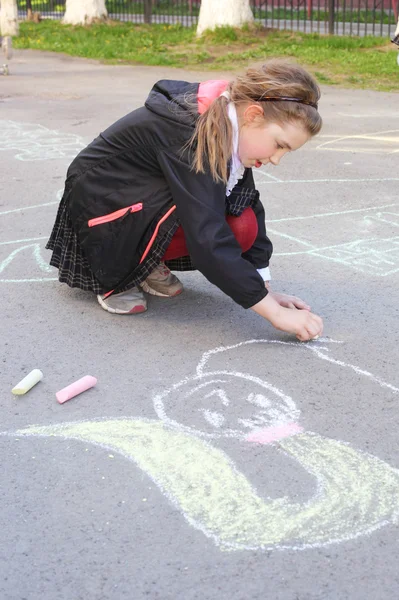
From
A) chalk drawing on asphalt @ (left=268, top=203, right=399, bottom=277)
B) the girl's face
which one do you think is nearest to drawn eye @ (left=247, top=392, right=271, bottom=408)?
the girl's face

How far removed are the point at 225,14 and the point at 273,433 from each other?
12395 mm

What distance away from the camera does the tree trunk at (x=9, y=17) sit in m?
16.8

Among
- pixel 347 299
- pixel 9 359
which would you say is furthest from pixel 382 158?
pixel 9 359

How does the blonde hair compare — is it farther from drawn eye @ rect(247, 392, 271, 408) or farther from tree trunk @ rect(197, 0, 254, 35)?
tree trunk @ rect(197, 0, 254, 35)

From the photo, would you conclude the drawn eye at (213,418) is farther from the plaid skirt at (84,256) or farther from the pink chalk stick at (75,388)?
the plaid skirt at (84,256)

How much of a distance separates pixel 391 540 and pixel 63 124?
237 inches

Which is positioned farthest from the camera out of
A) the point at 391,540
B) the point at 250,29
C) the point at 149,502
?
the point at 250,29

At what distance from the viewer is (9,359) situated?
2.93 metres

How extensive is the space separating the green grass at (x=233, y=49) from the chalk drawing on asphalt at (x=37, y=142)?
4.00 m

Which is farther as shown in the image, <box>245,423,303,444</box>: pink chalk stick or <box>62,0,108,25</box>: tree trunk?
<box>62,0,108,25</box>: tree trunk

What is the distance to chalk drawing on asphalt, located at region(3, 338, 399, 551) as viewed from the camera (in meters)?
2.00

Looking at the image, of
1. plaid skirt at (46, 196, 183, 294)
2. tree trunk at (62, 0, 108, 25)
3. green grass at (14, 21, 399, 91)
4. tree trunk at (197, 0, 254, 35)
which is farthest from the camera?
tree trunk at (62, 0, 108, 25)

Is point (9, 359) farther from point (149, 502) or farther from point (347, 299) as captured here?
point (347, 299)

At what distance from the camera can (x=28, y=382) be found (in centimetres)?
269
